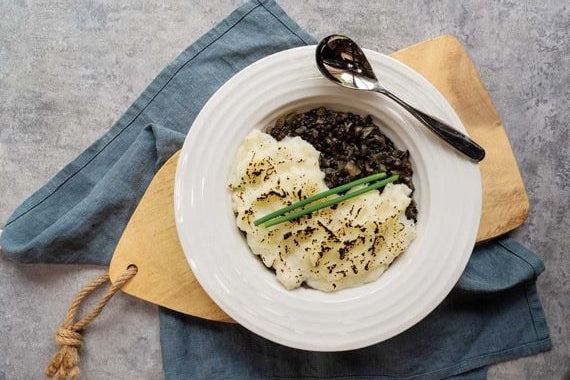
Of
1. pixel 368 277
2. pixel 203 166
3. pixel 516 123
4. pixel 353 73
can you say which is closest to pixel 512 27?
pixel 516 123

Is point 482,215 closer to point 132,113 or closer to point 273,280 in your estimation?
point 273,280

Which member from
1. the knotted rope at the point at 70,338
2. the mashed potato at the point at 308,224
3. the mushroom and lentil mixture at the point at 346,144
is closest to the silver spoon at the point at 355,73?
the mushroom and lentil mixture at the point at 346,144

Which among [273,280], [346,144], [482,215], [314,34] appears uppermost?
[314,34]

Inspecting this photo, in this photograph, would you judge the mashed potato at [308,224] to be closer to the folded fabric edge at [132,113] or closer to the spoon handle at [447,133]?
the spoon handle at [447,133]

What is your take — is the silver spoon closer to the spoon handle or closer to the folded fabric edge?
the spoon handle

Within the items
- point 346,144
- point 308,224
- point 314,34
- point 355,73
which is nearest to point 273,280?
point 308,224
